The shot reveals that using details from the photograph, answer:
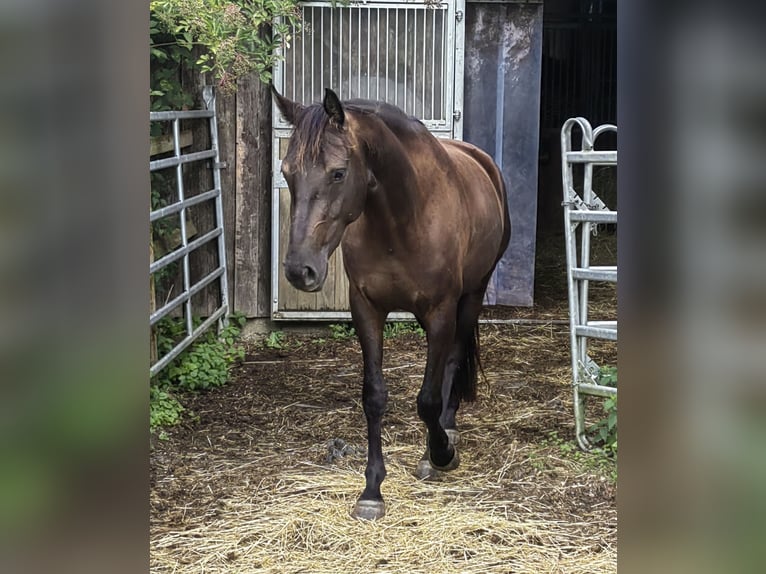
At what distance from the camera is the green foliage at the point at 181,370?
455cm

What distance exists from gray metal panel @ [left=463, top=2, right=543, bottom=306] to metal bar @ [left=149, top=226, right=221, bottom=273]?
2243 millimetres

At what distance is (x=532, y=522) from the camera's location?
3.32m

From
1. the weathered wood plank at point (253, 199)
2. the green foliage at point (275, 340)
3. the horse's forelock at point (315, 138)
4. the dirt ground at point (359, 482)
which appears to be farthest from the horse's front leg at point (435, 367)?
the weathered wood plank at point (253, 199)

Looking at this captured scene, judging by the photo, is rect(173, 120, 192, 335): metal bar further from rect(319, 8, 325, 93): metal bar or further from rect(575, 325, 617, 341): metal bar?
rect(575, 325, 617, 341): metal bar

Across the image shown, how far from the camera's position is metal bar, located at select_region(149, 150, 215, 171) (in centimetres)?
453

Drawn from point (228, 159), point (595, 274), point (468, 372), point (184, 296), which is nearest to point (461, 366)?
point (468, 372)

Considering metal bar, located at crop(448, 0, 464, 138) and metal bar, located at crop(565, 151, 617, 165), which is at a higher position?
metal bar, located at crop(448, 0, 464, 138)

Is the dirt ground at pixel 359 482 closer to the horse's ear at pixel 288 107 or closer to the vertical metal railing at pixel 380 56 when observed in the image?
the horse's ear at pixel 288 107

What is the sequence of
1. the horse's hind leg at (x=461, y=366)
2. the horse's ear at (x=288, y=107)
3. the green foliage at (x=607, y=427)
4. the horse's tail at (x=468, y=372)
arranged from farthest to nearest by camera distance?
the horse's tail at (x=468, y=372) < the horse's hind leg at (x=461, y=366) < the green foliage at (x=607, y=427) < the horse's ear at (x=288, y=107)

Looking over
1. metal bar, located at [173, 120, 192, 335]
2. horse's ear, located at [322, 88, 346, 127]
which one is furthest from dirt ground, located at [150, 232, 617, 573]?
horse's ear, located at [322, 88, 346, 127]

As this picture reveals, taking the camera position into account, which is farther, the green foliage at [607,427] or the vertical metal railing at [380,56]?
the vertical metal railing at [380,56]

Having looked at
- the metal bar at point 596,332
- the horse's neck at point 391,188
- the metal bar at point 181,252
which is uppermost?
the horse's neck at point 391,188
